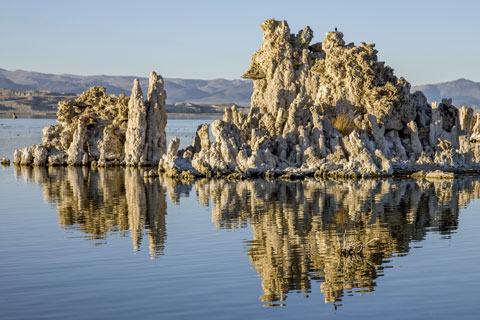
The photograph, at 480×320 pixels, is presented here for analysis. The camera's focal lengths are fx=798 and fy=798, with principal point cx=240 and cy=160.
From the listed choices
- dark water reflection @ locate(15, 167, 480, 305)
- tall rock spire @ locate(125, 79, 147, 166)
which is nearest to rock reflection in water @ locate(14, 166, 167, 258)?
dark water reflection @ locate(15, 167, 480, 305)

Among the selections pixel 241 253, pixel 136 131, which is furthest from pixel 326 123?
pixel 241 253

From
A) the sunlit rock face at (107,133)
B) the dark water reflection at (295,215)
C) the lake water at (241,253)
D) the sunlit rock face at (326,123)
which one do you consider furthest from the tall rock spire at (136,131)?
the lake water at (241,253)

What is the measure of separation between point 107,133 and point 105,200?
2464 centimetres

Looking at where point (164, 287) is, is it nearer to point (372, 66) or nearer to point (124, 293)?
point (124, 293)

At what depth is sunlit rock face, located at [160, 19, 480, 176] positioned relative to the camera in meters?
57.1

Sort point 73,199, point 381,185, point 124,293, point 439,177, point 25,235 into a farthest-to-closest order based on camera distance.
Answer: point 439,177 < point 381,185 < point 73,199 < point 25,235 < point 124,293

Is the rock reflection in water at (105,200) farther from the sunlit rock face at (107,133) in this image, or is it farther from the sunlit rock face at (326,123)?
the sunlit rock face at (326,123)

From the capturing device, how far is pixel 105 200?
4503 cm

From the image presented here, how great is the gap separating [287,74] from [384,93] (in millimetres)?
8642

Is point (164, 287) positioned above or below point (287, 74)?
below

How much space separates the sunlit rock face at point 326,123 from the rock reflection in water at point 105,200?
230 inches

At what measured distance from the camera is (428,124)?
63.8m

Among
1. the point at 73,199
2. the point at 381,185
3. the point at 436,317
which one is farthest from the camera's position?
the point at 381,185

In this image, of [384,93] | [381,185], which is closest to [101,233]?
[381,185]
